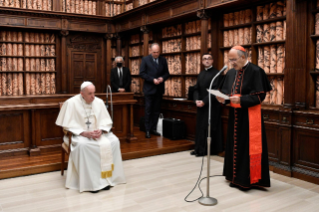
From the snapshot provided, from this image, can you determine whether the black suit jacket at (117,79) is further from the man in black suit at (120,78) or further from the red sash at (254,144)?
the red sash at (254,144)

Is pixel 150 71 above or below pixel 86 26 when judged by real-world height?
below

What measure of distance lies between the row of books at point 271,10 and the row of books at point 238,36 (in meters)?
0.28

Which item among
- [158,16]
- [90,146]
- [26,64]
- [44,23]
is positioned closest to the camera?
[90,146]

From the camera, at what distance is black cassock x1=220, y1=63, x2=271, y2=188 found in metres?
3.63

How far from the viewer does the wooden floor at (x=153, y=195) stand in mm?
3215

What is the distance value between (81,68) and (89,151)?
16.7ft

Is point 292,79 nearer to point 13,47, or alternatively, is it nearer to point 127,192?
point 127,192

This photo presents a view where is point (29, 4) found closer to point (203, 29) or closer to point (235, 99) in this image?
point (203, 29)

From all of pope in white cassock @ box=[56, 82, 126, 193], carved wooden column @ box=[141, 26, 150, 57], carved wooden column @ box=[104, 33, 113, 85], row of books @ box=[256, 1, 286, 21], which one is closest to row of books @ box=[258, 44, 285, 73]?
row of books @ box=[256, 1, 286, 21]

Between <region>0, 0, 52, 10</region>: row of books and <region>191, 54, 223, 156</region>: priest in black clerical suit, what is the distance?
4.45 metres

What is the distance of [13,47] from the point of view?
24.7 ft

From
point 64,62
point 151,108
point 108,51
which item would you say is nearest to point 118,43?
point 108,51

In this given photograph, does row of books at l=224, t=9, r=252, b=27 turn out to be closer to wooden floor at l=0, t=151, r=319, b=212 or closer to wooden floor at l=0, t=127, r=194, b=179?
wooden floor at l=0, t=127, r=194, b=179

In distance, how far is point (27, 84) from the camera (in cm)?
772
